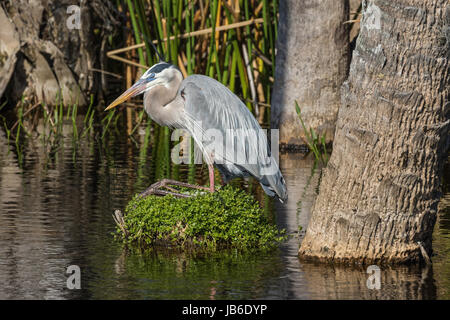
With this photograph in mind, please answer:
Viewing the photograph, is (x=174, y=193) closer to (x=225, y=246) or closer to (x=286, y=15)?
(x=225, y=246)

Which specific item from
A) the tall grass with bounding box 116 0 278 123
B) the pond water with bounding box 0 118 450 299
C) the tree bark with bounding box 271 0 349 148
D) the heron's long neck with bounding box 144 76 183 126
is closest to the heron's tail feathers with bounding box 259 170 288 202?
the pond water with bounding box 0 118 450 299

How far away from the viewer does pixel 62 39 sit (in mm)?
16172

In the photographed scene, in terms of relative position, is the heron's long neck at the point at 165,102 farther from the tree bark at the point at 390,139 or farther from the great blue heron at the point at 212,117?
the tree bark at the point at 390,139

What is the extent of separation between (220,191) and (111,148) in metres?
5.30

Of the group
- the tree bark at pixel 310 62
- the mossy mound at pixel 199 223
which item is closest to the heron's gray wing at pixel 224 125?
the mossy mound at pixel 199 223

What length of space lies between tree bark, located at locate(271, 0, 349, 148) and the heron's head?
4.05m

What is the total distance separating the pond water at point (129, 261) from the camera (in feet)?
21.0

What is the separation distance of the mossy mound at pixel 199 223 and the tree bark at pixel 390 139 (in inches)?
28.0

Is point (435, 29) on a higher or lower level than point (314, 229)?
higher

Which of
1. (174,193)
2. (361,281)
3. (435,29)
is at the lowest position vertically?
(361,281)

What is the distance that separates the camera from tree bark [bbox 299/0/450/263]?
6.64 meters

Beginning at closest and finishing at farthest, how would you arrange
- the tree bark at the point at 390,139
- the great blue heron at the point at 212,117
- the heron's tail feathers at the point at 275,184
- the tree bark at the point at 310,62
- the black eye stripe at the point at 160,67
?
the tree bark at the point at 390,139, the heron's tail feathers at the point at 275,184, the great blue heron at the point at 212,117, the black eye stripe at the point at 160,67, the tree bark at the point at 310,62

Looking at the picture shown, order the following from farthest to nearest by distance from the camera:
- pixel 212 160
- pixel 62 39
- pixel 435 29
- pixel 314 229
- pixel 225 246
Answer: pixel 62 39 → pixel 212 160 → pixel 225 246 → pixel 314 229 → pixel 435 29

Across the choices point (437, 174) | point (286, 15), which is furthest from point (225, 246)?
point (286, 15)
